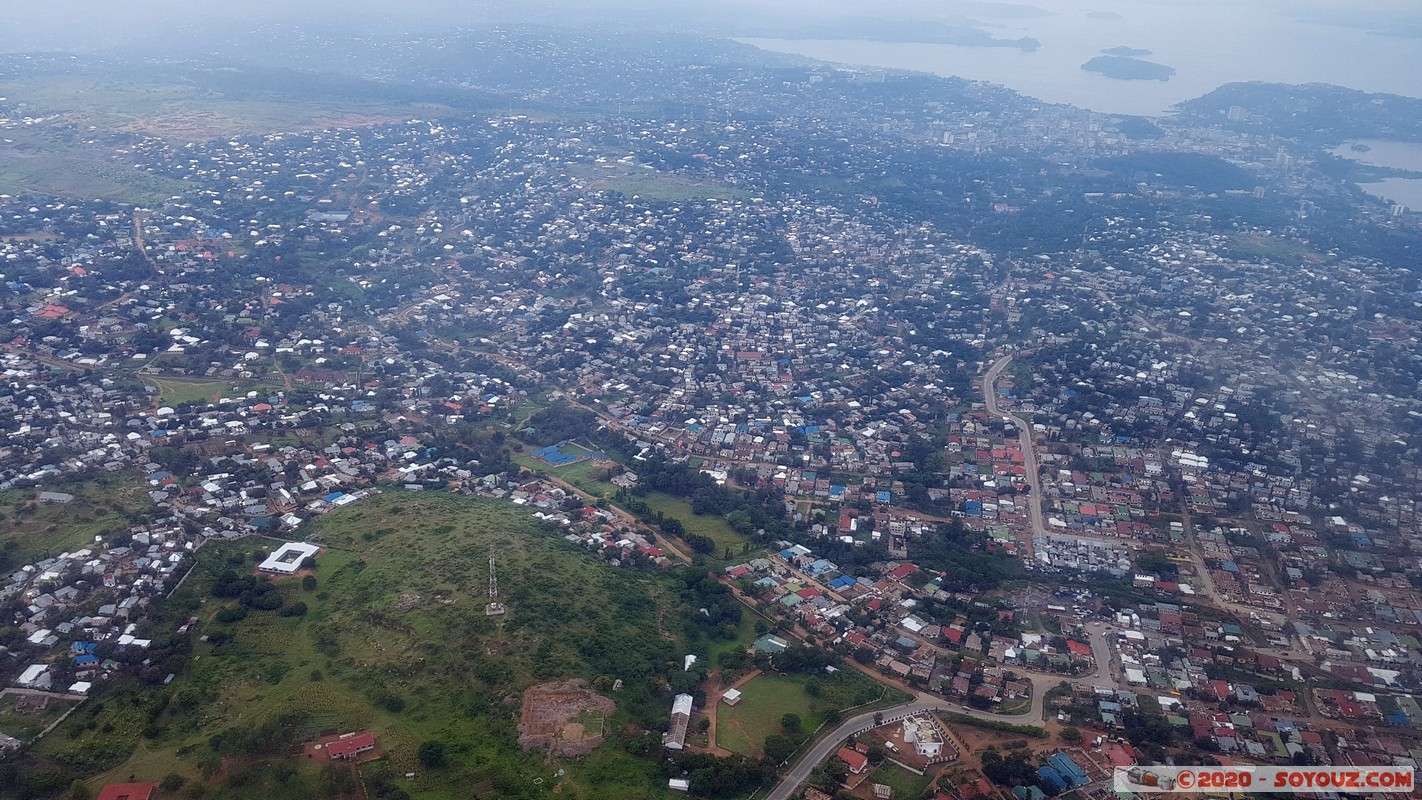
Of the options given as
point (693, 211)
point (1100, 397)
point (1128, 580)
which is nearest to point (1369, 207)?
point (1100, 397)

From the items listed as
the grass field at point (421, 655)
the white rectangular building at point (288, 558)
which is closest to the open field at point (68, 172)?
the white rectangular building at point (288, 558)

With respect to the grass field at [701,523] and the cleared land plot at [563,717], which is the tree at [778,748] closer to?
the cleared land plot at [563,717]

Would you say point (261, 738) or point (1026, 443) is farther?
point (1026, 443)

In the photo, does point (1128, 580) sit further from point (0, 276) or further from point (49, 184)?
point (49, 184)

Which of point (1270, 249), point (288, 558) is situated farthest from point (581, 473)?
point (1270, 249)

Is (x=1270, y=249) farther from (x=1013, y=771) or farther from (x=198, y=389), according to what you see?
(x=198, y=389)

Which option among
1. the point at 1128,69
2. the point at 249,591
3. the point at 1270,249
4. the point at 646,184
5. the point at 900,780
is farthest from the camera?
the point at 1128,69

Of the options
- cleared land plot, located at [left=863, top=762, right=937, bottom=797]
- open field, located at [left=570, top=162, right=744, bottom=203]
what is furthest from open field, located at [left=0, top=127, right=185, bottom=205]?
cleared land plot, located at [left=863, top=762, right=937, bottom=797]
